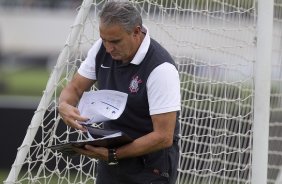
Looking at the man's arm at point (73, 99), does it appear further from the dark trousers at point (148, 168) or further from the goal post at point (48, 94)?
the goal post at point (48, 94)

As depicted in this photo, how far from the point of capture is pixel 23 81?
22328mm

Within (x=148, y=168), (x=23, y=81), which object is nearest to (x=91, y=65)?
(x=148, y=168)

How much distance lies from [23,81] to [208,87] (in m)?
17.4

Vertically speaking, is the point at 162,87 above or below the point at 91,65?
below

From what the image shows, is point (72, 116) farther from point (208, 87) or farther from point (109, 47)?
point (208, 87)

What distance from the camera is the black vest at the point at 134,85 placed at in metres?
3.94

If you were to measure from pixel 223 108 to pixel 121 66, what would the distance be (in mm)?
1339

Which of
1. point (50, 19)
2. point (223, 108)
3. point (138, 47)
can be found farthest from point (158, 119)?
A: point (50, 19)

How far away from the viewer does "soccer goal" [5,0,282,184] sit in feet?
16.6

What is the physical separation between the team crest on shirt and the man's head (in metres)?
0.10

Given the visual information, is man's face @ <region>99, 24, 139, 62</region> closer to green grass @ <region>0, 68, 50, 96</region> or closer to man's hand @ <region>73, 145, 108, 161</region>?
man's hand @ <region>73, 145, 108, 161</region>

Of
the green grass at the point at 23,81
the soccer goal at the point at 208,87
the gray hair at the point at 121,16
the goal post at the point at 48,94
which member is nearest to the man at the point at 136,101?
the gray hair at the point at 121,16

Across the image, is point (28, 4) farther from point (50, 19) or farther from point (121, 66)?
point (121, 66)

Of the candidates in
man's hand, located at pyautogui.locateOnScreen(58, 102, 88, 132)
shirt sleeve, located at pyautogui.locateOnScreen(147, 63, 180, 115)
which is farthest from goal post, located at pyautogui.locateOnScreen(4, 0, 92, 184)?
shirt sleeve, located at pyautogui.locateOnScreen(147, 63, 180, 115)
